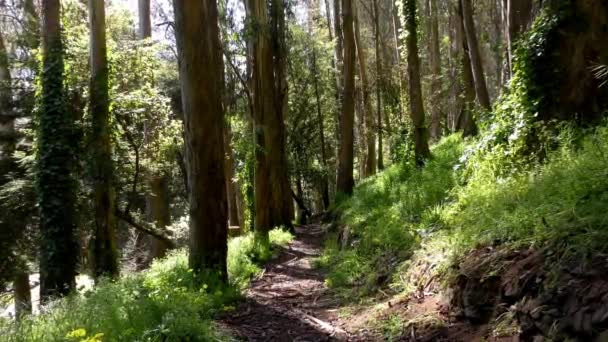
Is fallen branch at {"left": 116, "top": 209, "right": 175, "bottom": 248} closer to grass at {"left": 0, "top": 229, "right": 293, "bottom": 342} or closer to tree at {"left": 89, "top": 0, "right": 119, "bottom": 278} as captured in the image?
tree at {"left": 89, "top": 0, "right": 119, "bottom": 278}

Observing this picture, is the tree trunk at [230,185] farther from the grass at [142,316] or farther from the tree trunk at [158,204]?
the grass at [142,316]

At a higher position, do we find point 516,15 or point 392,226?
point 516,15

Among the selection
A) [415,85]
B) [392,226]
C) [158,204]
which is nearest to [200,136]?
[392,226]

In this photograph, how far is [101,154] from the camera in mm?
14461

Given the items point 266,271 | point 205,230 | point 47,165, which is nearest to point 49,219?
point 47,165

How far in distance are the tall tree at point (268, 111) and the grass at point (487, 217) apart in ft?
11.6

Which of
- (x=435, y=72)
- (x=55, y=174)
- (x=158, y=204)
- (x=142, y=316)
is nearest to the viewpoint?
(x=142, y=316)

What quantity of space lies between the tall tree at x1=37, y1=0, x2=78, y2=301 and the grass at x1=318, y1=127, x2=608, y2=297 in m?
6.78

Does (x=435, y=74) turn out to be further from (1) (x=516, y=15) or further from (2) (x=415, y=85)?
(1) (x=516, y=15)

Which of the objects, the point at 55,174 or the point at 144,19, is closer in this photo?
the point at 55,174

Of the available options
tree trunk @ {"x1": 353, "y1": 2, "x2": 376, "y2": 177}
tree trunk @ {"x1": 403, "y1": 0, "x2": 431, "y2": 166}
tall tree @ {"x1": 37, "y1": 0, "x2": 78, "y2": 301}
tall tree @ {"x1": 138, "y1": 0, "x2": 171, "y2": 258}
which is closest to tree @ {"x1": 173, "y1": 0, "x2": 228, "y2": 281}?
tall tree @ {"x1": 37, "y1": 0, "x2": 78, "y2": 301}

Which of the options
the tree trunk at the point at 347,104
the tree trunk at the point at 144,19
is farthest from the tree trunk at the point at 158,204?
the tree trunk at the point at 347,104

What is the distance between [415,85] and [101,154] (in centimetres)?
887

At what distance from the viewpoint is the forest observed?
4.21 m
